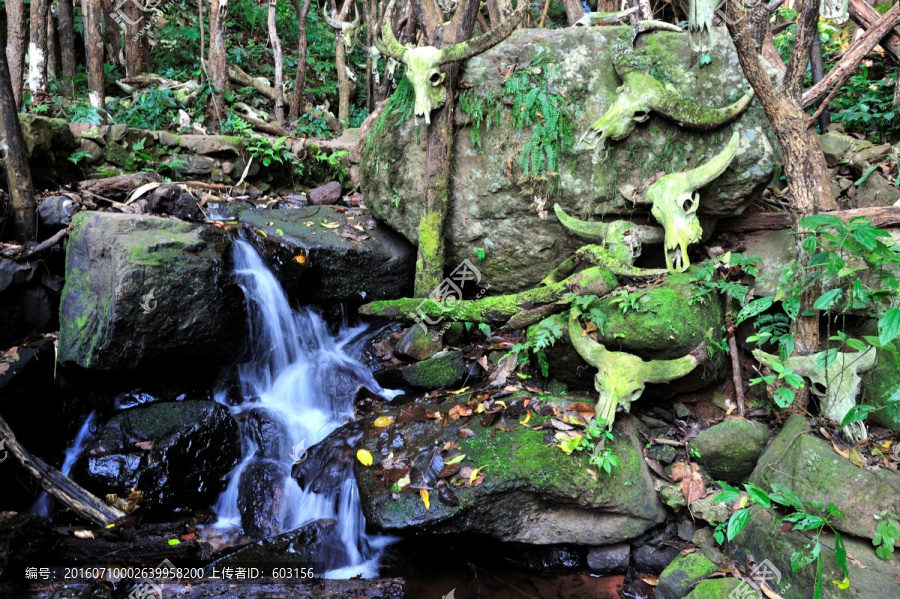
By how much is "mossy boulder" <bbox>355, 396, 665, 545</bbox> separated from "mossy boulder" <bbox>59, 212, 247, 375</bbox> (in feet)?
7.50

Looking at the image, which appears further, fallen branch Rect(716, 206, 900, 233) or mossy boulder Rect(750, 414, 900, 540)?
fallen branch Rect(716, 206, 900, 233)

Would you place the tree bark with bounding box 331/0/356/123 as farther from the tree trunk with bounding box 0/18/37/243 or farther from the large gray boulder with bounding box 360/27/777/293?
the tree trunk with bounding box 0/18/37/243

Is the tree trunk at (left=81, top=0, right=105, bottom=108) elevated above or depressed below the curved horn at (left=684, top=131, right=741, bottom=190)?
above

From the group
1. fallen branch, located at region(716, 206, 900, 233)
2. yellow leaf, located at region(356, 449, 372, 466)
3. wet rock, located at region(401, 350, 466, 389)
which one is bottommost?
yellow leaf, located at region(356, 449, 372, 466)

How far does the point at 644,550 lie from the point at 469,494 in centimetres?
159

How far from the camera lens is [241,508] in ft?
17.1

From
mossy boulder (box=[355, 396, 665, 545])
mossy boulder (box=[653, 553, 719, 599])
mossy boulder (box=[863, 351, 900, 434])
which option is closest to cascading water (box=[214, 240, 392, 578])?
mossy boulder (box=[355, 396, 665, 545])

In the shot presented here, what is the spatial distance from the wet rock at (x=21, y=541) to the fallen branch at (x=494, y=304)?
3.72m

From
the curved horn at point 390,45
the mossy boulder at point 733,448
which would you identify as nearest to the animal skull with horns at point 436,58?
the curved horn at point 390,45

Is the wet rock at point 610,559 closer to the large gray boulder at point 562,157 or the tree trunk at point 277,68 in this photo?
the large gray boulder at point 562,157

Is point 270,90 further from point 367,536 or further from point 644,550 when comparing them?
point 644,550

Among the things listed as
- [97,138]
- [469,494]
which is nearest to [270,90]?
[97,138]

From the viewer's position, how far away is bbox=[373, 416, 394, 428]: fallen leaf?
17.5 feet

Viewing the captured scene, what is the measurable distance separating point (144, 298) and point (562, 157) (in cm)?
466
